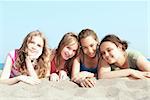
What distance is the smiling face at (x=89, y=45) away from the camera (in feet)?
9.38

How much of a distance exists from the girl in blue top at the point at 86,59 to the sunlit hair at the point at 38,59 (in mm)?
308

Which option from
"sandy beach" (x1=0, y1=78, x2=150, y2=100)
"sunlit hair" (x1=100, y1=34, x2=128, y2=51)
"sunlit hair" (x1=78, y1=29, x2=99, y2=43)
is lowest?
"sandy beach" (x1=0, y1=78, x2=150, y2=100)

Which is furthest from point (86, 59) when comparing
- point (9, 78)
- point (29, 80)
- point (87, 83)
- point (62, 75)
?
point (9, 78)

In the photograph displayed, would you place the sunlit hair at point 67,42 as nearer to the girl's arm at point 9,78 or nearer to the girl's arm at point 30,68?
the girl's arm at point 30,68

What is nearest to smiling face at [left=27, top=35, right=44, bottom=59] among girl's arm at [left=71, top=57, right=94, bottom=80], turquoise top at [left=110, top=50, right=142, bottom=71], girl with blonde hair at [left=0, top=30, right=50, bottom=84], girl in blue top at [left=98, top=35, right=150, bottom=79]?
girl with blonde hair at [left=0, top=30, right=50, bottom=84]

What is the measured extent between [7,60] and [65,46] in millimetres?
582

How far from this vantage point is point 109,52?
2.78 m

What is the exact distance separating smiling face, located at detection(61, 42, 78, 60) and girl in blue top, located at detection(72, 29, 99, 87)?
0.06 metres

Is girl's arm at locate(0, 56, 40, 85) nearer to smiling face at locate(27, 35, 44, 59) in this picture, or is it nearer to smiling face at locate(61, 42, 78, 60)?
smiling face at locate(27, 35, 44, 59)

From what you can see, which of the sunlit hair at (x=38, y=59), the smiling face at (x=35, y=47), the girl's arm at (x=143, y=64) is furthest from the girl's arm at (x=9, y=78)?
the girl's arm at (x=143, y=64)

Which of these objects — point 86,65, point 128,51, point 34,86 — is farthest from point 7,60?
point 128,51

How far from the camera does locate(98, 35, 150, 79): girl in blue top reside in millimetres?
2762

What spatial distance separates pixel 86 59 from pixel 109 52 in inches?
13.3

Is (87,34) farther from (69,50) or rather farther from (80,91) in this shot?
(80,91)
